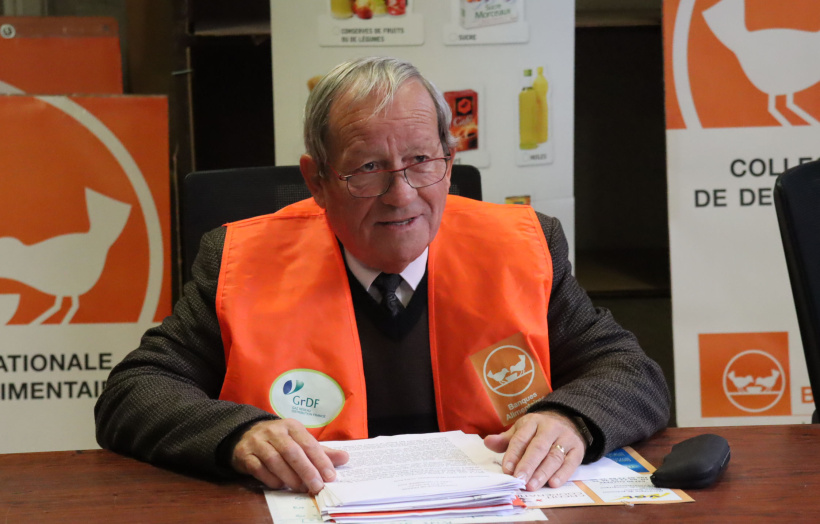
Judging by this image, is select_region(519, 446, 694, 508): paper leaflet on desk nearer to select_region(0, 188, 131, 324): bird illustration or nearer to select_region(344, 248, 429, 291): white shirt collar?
select_region(344, 248, 429, 291): white shirt collar

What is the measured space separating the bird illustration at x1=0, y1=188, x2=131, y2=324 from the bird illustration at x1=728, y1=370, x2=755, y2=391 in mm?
1898

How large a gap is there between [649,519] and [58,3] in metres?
2.82

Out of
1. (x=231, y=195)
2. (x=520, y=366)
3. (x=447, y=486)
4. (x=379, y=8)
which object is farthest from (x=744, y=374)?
(x=447, y=486)

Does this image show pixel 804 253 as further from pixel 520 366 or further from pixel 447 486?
pixel 447 486

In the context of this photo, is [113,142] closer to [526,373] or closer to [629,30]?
[526,373]

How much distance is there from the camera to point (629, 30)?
10.3 feet

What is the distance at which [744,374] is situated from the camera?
8.19 feet

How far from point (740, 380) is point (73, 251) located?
205 cm

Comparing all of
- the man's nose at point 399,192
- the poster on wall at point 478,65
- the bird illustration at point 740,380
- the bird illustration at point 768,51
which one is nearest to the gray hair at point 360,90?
the man's nose at point 399,192

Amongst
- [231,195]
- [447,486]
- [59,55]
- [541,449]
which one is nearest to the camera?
[447,486]

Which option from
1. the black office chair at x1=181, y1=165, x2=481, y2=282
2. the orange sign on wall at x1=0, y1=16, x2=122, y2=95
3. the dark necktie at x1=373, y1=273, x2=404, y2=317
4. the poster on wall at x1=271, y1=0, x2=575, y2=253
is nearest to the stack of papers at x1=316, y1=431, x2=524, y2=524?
the dark necktie at x1=373, y1=273, x2=404, y2=317

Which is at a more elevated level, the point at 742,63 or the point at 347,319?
the point at 742,63

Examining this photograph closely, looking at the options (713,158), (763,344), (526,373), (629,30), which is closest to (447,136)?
(526,373)

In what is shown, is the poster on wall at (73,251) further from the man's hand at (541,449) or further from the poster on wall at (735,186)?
the man's hand at (541,449)
